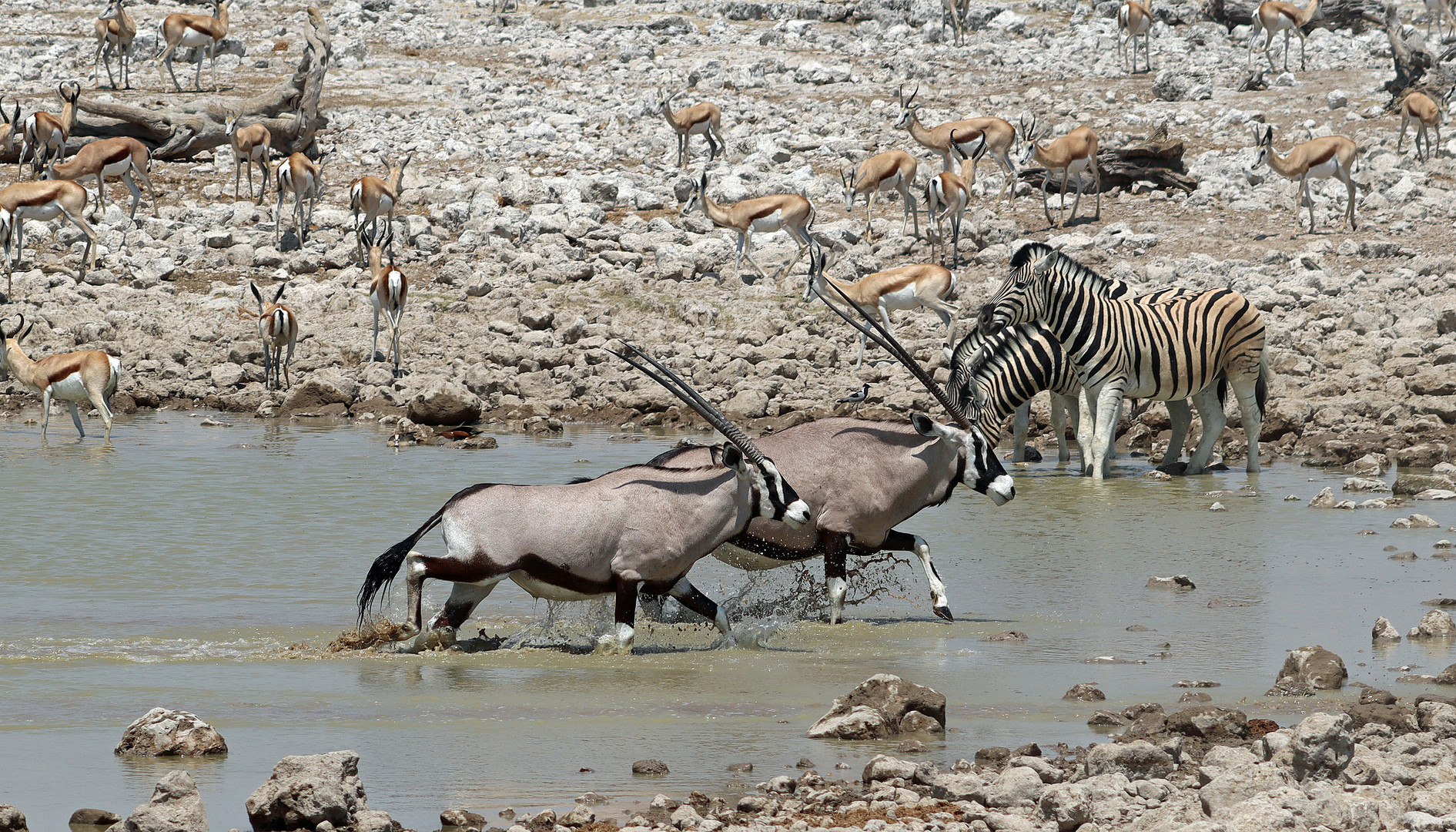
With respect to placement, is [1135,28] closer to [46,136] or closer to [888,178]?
[888,178]

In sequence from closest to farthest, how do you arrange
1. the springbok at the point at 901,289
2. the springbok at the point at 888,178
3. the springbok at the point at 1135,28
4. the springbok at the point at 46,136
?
the springbok at the point at 901,289 < the springbok at the point at 888,178 < the springbok at the point at 46,136 < the springbok at the point at 1135,28

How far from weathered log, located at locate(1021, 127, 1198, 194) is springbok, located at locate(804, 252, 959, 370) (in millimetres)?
4881

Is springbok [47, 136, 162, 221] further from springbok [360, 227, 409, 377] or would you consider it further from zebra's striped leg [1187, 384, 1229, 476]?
zebra's striped leg [1187, 384, 1229, 476]

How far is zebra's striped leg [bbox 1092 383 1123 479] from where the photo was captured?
41.3 feet

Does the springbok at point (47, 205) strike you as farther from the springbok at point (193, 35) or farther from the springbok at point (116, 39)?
the springbok at point (116, 39)

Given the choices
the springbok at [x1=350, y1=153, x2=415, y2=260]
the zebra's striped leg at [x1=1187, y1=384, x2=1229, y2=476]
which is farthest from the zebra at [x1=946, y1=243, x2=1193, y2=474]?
the springbok at [x1=350, y1=153, x2=415, y2=260]

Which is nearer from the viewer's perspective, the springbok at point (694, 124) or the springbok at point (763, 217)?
the springbok at point (763, 217)

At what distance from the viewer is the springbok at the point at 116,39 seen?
95.4 feet

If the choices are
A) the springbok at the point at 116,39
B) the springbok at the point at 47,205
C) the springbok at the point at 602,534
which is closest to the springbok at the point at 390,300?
the springbok at the point at 47,205

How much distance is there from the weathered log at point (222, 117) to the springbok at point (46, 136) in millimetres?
467

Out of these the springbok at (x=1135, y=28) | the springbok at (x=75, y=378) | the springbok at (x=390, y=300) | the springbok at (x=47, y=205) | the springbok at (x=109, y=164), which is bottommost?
the springbok at (x=75, y=378)

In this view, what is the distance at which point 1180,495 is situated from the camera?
11.9 metres

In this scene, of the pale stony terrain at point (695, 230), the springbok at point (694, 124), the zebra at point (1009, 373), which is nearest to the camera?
the zebra at point (1009, 373)

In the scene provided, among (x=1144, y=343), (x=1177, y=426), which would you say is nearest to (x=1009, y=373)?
(x=1144, y=343)
